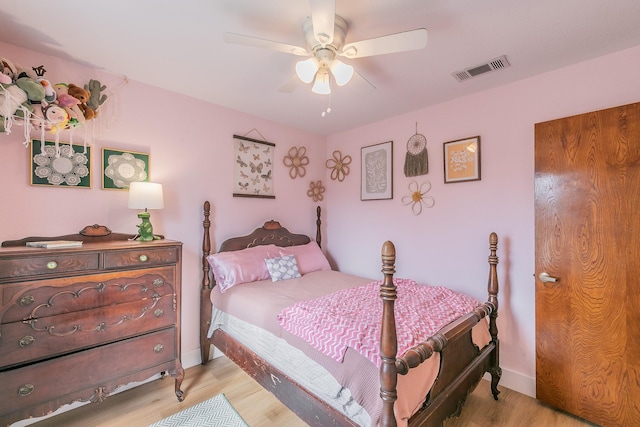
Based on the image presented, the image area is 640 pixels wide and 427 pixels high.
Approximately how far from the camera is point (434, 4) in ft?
4.92

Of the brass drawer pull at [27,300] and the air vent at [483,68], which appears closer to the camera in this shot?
the brass drawer pull at [27,300]

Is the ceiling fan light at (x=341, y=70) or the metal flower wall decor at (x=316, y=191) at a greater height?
the ceiling fan light at (x=341, y=70)

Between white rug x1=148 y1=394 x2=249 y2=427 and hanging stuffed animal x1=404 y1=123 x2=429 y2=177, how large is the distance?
2618 mm

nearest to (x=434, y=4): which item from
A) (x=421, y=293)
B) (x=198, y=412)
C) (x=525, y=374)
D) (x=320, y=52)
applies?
(x=320, y=52)

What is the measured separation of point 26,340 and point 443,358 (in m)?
2.33

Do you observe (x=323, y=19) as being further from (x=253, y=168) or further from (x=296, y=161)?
(x=296, y=161)

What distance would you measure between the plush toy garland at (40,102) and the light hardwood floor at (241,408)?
1.90 m

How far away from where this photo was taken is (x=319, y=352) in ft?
5.15

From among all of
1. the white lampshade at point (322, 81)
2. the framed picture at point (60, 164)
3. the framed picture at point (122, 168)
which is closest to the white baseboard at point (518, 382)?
the white lampshade at point (322, 81)

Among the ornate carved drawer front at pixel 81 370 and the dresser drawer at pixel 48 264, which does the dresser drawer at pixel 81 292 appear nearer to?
the dresser drawer at pixel 48 264

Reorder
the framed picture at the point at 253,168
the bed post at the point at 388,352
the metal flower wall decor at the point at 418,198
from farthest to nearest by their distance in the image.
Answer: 1. the framed picture at the point at 253,168
2. the metal flower wall decor at the point at 418,198
3. the bed post at the point at 388,352

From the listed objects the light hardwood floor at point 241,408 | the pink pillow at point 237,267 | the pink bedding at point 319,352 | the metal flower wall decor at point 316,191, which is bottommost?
the light hardwood floor at point 241,408

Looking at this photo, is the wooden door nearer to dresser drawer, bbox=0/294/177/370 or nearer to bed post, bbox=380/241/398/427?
bed post, bbox=380/241/398/427

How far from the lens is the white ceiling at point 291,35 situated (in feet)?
5.02
